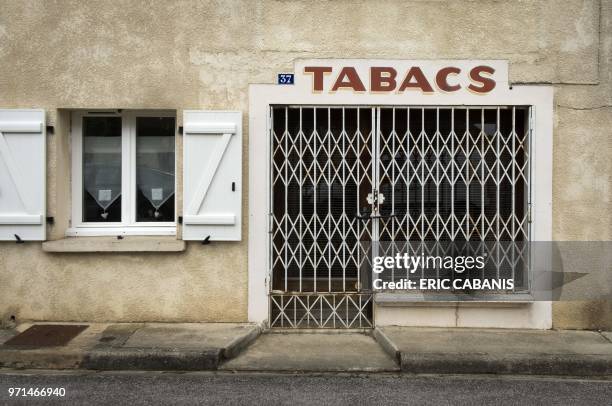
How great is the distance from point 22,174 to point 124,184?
1023mm

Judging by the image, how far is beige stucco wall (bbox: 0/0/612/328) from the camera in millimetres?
5953

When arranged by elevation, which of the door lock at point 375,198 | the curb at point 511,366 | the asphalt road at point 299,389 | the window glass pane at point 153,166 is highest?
the window glass pane at point 153,166

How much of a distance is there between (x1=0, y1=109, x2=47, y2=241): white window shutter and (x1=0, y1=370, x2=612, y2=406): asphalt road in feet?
5.40

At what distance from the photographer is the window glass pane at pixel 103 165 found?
631 cm

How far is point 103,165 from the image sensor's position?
6312 mm

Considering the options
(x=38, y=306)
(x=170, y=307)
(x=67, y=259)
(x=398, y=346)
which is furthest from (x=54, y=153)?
(x=398, y=346)

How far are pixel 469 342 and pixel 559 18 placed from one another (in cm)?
353

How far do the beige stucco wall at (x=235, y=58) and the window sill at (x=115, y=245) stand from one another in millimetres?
112

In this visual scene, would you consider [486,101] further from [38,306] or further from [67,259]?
[38,306]

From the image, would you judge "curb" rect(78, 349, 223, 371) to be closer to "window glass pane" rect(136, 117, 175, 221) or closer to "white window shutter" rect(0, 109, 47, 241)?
"white window shutter" rect(0, 109, 47, 241)

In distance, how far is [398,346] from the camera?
527 cm

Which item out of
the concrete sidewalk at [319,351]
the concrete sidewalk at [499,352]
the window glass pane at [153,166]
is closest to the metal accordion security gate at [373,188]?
the concrete sidewalk at [319,351]

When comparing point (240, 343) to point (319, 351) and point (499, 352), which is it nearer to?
point (319, 351)

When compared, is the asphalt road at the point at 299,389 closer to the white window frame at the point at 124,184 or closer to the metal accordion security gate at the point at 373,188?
the metal accordion security gate at the point at 373,188
